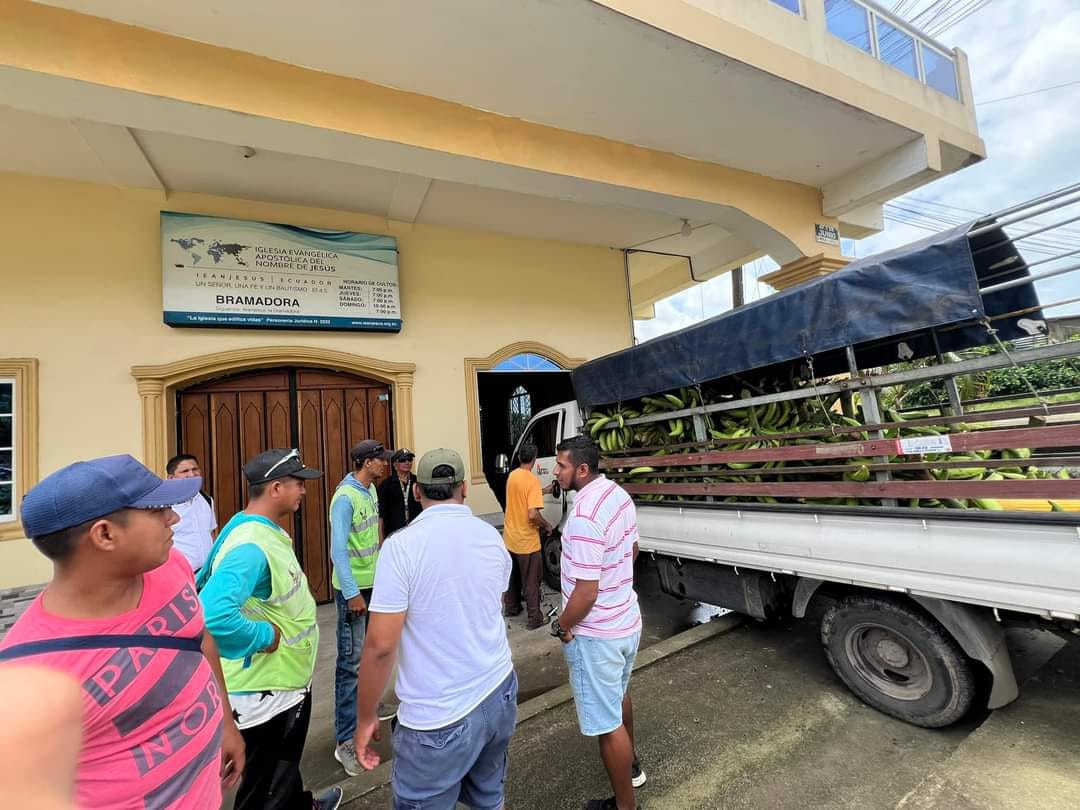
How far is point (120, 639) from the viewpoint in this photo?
1061 millimetres

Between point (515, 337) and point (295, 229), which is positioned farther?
point (515, 337)

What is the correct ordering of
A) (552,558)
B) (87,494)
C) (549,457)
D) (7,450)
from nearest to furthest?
(87,494), (7,450), (552,558), (549,457)

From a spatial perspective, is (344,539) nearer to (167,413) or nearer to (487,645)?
(487,645)

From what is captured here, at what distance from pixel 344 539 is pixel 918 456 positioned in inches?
139

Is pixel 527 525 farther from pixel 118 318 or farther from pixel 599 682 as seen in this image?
pixel 118 318

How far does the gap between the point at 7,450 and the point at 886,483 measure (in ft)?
23.2

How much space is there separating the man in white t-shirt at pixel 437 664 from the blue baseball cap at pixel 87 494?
0.61m

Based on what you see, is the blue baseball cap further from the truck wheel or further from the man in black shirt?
the truck wheel

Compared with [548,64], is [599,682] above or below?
below

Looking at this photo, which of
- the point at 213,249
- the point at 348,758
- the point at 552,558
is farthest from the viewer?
the point at 552,558

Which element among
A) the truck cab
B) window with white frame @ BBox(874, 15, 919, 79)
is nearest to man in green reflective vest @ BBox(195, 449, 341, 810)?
the truck cab

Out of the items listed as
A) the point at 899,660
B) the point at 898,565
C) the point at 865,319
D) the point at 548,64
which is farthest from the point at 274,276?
the point at 899,660

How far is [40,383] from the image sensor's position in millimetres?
4430

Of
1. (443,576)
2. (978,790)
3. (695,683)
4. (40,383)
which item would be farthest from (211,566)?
(40,383)
